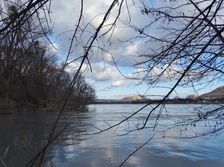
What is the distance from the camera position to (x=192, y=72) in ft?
17.3


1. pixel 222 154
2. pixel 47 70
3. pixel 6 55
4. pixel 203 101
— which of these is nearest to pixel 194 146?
pixel 222 154

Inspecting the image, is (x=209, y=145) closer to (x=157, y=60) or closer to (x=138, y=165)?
(x=138, y=165)

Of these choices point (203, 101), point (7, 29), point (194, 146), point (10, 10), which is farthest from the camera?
point (194, 146)

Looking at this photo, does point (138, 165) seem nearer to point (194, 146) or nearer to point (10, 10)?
point (194, 146)

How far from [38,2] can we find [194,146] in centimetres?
2397

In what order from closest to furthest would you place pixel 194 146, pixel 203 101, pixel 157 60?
pixel 157 60 < pixel 203 101 < pixel 194 146

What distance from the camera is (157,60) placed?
3.34m

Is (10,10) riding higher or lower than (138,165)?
higher

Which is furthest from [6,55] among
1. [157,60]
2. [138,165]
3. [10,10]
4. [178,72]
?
[138,165]

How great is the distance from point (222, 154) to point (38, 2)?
69.2ft

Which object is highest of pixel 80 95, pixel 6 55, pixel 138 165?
pixel 6 55

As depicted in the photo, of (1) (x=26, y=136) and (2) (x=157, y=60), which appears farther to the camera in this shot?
(1) (x=26, y=136)

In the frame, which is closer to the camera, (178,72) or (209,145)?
(178,72)

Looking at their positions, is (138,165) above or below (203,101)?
below
